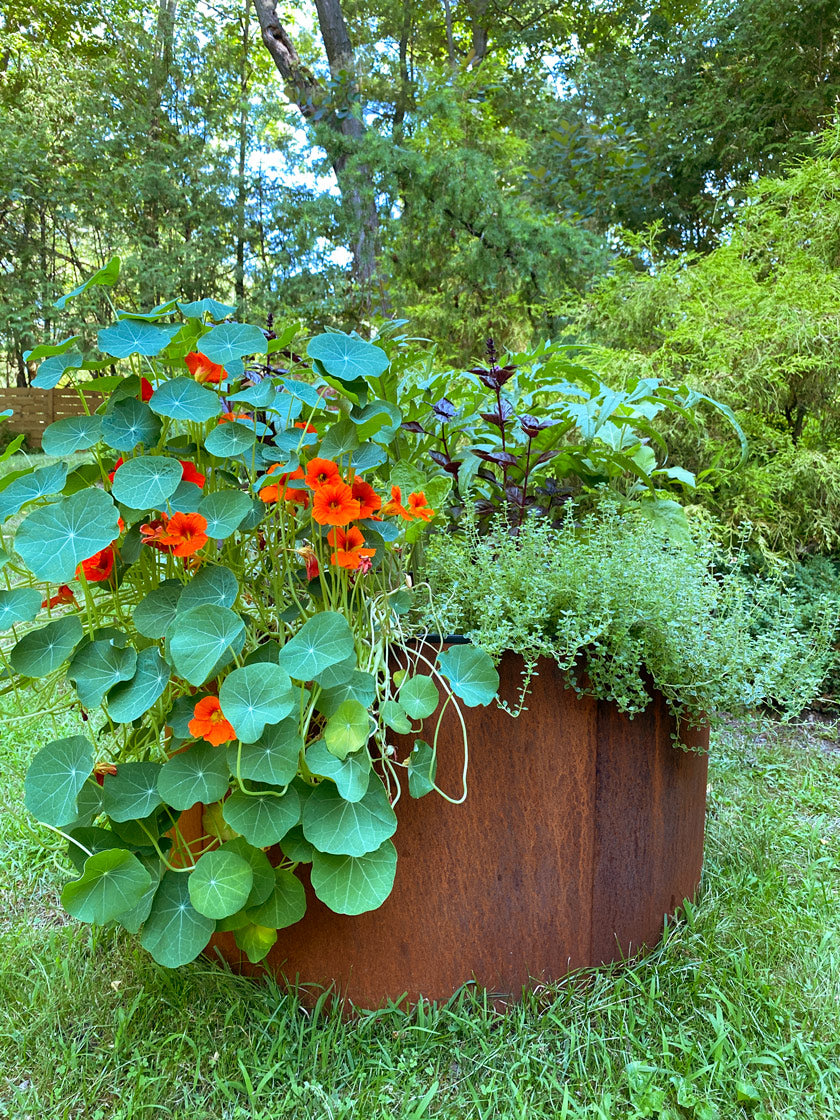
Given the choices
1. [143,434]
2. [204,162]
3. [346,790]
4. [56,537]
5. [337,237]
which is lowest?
[346,790]

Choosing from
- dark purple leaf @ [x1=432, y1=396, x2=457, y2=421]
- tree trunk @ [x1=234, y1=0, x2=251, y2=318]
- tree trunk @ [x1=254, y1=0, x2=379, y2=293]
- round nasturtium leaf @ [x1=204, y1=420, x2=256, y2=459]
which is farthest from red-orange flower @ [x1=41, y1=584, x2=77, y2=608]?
tree trunk @ [x1=234, y1=0, x2=251, y2=318]

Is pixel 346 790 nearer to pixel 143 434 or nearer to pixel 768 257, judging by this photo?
pixel 143 434

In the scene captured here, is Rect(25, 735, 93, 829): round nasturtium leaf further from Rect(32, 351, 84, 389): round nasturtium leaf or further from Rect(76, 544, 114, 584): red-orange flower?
Rect(32, 351, 84, 389): round nasturtium leaf

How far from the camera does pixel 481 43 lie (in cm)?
764

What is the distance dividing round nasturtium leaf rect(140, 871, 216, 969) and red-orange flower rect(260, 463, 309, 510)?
1.74ft

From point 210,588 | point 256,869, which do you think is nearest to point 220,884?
point 256,869

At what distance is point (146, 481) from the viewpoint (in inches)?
38.2

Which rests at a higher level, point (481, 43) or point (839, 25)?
point (481, 43)

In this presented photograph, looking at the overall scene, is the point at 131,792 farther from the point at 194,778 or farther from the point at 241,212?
the point at 241,212

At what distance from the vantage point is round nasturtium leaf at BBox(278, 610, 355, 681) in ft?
3.02

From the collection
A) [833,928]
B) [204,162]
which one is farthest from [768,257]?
[204,162]

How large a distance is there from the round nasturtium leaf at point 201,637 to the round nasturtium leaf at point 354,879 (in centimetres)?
29

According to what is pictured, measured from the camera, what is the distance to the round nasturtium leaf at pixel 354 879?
0.93m

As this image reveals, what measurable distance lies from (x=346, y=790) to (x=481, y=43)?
875cm
